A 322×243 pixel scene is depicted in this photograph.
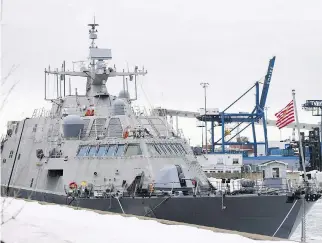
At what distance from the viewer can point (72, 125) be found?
25.8 m

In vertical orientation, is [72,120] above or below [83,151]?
above

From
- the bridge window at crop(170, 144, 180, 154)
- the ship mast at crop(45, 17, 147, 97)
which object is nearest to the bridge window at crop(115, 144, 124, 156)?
the bridge window at crop(170, 144, 180, 154)

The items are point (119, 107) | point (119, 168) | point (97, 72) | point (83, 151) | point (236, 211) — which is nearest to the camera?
point (236, 211)

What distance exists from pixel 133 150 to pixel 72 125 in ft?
11.4

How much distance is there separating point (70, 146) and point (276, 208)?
32.8ft

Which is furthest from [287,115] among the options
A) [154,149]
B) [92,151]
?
[92,151]

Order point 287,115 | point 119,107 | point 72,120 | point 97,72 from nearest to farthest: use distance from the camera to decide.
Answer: point 287,115
point 72,120
point 119,107
point 97,72

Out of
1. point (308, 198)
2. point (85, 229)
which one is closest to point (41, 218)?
point (85, 229)

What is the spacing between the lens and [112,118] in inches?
1020

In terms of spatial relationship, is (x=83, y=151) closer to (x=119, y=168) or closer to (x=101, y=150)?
(x=101, y=150)

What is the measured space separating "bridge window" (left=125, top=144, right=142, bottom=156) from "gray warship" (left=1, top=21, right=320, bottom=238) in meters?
0.04

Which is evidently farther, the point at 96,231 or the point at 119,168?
the point at 119,168

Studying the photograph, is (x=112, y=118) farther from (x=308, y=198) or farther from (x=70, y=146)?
(x=308, y=198)

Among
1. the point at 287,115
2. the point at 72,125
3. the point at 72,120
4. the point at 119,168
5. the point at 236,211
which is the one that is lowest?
the point at 236,211
